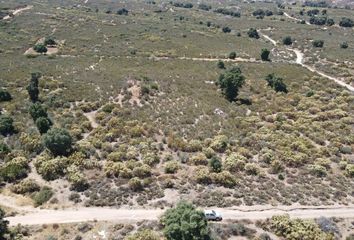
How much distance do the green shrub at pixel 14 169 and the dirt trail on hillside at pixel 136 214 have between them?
7134 mm

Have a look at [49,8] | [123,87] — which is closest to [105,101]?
[123,87]

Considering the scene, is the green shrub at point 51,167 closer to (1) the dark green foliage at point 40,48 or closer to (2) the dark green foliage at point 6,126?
(2) the dark green foliage at point 6,126

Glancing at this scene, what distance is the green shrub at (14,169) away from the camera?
44.0 metres

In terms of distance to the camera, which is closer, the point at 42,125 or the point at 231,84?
the point at 42,125

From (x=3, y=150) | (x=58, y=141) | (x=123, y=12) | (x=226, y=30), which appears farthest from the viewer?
(x=123, y=12)

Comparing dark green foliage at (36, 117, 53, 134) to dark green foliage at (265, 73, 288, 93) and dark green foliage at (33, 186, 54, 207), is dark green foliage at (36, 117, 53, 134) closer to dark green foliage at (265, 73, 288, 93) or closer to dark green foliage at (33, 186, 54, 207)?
dark green foliage at (33, 186, 54, 207)

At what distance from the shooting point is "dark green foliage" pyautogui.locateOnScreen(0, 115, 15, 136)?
53.4m

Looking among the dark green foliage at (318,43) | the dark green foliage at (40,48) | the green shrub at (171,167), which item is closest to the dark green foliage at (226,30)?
the dark green foliage at (318,43)

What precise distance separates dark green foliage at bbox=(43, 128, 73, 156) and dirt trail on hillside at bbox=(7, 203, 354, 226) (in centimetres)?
1006

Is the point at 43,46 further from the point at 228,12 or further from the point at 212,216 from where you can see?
the point at 228,12

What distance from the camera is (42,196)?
40.7 metres

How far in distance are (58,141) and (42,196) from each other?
8.16 metres

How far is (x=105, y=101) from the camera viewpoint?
63.4 meters

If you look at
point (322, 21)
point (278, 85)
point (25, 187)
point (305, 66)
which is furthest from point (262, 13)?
point (25, 187)
